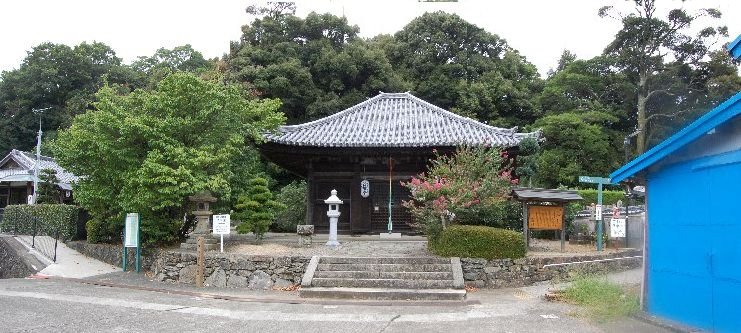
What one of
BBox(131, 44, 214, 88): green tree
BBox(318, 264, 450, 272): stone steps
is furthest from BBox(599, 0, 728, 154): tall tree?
BBox(131, 44, 214, 88): green tree

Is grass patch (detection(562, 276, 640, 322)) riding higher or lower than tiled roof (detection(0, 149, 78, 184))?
lower

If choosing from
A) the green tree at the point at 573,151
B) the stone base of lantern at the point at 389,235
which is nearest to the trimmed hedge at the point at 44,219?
the stone base of lantern at the point at 389,235

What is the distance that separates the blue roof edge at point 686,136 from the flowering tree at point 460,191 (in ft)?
15.0

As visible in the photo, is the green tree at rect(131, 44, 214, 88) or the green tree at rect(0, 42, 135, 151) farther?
the green tree at rect(131, 44, 214, 88)

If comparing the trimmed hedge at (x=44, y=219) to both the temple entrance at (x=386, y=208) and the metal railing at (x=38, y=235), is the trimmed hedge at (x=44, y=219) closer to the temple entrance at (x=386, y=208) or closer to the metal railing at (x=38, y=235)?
the metal railing at (x=38, y=235)

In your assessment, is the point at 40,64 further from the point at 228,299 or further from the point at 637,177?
the point at 637,177

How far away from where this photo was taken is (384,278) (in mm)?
12016

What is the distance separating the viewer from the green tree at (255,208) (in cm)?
1534

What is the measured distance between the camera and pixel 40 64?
44.7m

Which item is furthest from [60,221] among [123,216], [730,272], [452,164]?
[730,272]

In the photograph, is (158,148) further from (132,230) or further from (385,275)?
(385,275)

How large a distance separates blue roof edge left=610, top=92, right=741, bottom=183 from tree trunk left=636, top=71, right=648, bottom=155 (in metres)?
26.4

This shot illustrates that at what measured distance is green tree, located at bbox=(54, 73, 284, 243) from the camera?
13711 millimetres

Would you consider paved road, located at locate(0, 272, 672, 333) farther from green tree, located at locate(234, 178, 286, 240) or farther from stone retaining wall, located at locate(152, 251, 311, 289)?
green tree, located at locate(234, 178, 286, 240)
